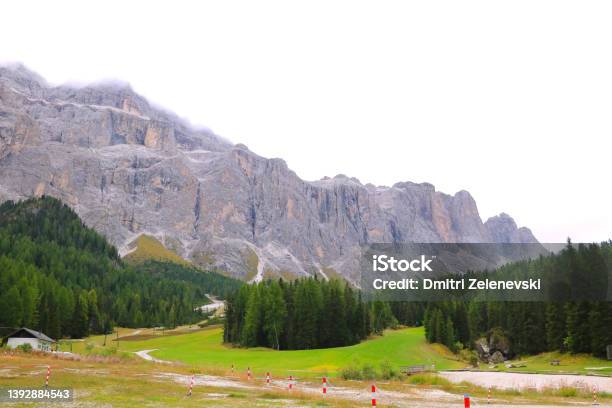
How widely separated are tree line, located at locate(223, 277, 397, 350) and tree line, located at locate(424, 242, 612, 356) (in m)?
17.0

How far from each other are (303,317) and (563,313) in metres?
45.9

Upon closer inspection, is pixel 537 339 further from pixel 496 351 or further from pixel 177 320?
pixel 177 320

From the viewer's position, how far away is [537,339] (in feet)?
257

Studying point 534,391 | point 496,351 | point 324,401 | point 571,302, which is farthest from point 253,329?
point 324,401

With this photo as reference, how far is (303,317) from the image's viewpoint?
9856 centimetres

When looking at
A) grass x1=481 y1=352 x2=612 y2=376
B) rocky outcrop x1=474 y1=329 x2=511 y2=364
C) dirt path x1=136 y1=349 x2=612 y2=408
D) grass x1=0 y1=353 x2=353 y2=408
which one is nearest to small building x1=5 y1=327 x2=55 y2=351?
grass x1=0 y1=353 x2=353 y2=408

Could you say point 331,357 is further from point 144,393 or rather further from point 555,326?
point 144,393

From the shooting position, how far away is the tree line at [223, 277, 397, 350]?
322 feet

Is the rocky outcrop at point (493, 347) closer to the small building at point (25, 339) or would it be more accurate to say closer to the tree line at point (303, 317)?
the tree line at point (303, 317)

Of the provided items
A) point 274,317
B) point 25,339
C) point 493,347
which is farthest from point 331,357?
point 25,339

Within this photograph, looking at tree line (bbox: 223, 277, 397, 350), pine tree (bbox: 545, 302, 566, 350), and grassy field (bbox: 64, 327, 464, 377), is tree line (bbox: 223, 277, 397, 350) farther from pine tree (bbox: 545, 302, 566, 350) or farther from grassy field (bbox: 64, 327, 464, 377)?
pine tree (bbox: 545, 302, 566, 350)

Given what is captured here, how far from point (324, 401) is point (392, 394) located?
9.11 metres

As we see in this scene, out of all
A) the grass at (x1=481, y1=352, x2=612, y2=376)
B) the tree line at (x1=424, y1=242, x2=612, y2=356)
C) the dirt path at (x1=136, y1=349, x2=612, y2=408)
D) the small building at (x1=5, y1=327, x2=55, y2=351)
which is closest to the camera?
the dirt path at (x1=136, y1=349, x2=612, y2=408)

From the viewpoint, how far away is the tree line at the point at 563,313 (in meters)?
63.2
